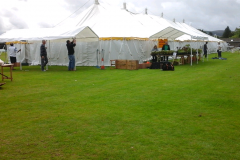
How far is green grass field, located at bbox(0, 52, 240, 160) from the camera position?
3773mm

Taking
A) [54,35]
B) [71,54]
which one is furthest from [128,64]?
[54,35]

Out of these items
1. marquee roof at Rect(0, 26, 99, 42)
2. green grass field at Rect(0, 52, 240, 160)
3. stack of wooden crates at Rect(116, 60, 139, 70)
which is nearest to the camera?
green grass field at Rect(0, 52, 240, 160)

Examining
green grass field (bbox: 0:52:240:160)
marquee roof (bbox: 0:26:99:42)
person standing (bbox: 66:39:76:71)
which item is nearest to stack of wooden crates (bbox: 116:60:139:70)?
person standing (bbox: 66:39:76:71)

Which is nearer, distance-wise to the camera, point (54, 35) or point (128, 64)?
point (54, 35)

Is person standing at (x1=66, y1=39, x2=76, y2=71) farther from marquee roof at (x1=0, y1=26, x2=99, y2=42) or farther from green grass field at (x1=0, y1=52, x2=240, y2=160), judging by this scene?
green grass field at (x1=0, y1=52, x2=240, y2=160)

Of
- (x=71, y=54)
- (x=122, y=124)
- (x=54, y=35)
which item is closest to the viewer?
A: (x=122, y=124)

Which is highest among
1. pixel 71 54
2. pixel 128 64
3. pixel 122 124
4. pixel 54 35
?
pixel 54 35

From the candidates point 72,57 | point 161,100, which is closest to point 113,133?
point 161,100

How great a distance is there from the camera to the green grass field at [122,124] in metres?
3.77

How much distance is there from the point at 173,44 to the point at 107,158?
25815mm

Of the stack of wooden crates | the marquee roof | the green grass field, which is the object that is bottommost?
the green grass field

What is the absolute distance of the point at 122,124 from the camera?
196 inches

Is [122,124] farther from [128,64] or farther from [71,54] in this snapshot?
[71,54]

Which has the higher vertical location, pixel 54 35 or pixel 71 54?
pixel 54 35
